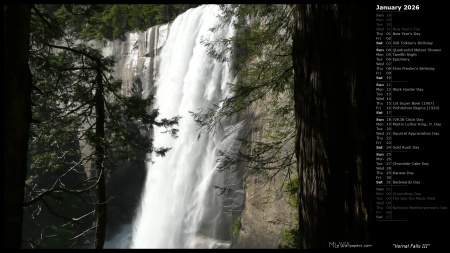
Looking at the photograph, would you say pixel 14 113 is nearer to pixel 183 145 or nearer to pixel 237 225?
pixel 237 225

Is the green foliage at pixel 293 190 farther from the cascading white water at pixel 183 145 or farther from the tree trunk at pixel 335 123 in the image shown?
the cascading white water at pixel 183 145

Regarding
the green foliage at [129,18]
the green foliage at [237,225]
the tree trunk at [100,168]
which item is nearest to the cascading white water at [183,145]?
the green foliage at [237,225]

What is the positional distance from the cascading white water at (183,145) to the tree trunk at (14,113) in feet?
50.1

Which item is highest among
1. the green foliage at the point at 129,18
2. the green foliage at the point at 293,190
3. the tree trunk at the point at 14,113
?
the green foliage at the point at 129,18

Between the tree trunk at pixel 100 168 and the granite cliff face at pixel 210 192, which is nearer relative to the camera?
the tree trunk at pixel 100 168

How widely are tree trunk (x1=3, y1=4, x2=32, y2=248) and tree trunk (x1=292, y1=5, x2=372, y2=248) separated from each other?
1877 millimetres

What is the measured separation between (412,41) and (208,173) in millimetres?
16411

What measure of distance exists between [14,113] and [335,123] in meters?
2.06

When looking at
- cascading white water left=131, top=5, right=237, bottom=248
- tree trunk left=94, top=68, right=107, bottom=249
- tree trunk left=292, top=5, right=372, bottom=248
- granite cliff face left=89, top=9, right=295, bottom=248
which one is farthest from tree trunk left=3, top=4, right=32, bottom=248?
cascading white water left=131, top=5, right=237, bottom=248

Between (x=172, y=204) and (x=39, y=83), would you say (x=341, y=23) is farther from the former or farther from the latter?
(x=172, y=204)

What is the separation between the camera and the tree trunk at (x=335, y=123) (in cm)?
244

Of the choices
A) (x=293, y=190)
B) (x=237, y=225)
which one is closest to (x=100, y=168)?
(x=293, y=190)

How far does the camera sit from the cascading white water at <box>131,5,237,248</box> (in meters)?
18.9

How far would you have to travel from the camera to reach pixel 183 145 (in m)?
21.0
